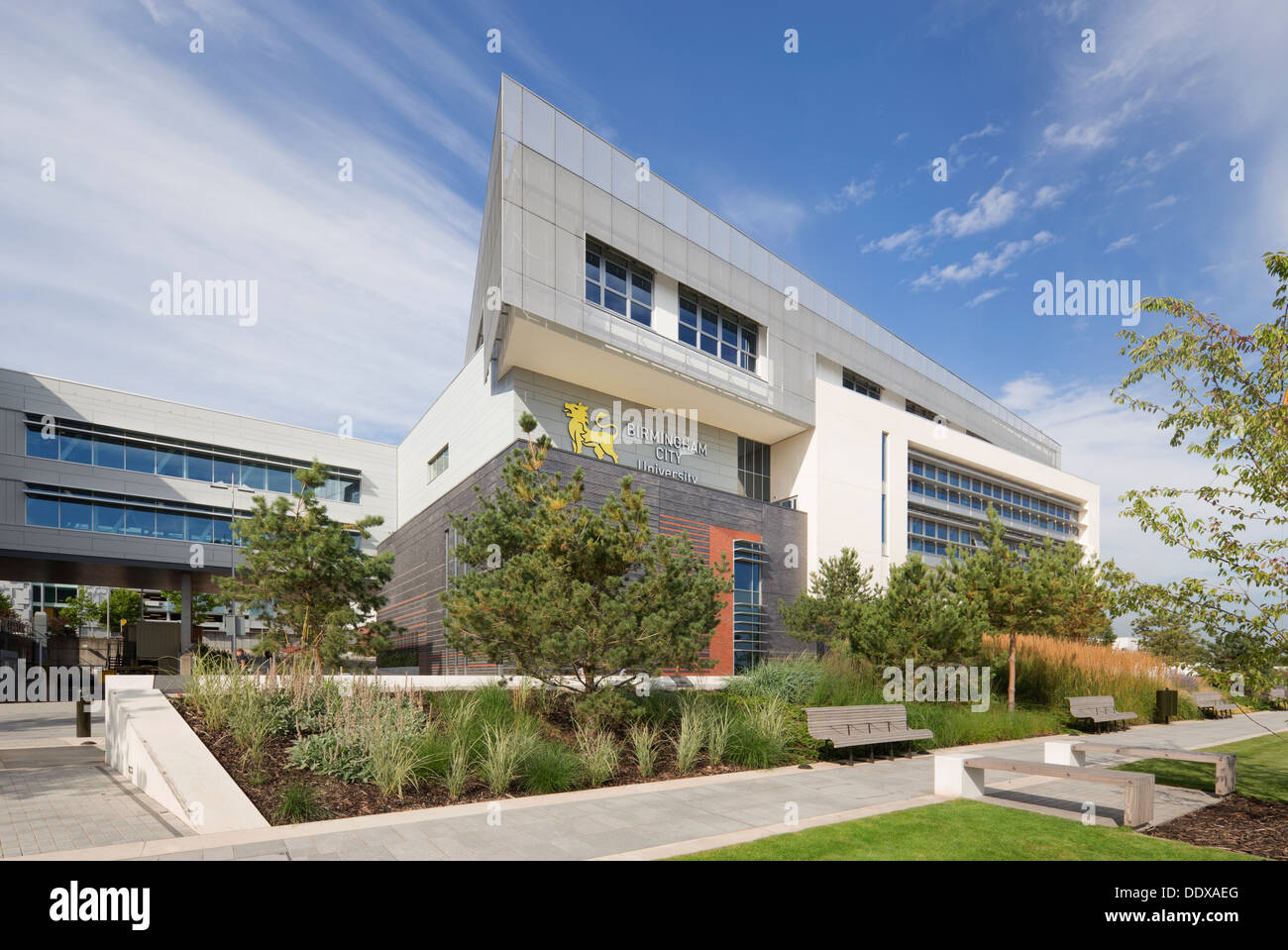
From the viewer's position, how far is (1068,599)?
705 inches

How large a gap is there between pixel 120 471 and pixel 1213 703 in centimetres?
4216

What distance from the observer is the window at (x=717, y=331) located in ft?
80.8

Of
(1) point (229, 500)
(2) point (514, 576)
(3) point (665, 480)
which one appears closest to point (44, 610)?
(1) point (229, 500)

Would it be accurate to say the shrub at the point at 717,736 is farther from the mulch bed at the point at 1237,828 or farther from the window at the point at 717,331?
the window at the point at 717,331

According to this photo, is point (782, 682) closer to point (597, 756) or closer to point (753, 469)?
point (597, 756)

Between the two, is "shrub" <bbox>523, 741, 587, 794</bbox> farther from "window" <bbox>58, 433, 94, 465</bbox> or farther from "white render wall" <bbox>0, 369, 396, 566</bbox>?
"window" <bbox>58, 433, 94, 465</bbox>

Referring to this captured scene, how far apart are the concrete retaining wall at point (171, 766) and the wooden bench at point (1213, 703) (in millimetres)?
24133

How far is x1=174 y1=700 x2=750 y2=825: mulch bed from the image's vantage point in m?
7.52

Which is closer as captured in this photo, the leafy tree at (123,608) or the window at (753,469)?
Answer: the window at (753,469)

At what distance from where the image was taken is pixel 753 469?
29.5 m

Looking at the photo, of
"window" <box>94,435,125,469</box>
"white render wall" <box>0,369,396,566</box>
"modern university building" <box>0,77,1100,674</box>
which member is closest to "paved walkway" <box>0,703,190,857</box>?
"modern university building" <box>0,77,1100,674</box>

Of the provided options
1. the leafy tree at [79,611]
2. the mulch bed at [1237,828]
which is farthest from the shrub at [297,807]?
the leafy tree at [79,611]

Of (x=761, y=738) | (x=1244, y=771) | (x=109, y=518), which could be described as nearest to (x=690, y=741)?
(x=761, y=738)
